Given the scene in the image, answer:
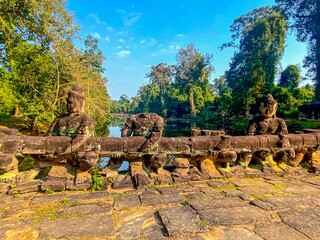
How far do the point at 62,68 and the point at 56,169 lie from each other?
10.9m

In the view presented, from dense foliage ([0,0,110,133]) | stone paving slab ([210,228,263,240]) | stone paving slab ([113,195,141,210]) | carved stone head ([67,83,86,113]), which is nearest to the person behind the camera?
stone paving slab ([210,228,263,240])

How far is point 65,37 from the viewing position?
10281 millimetres

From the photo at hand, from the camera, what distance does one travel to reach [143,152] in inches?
119

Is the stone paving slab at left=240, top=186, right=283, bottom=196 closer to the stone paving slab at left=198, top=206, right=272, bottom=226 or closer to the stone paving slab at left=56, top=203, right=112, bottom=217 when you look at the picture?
the stone paving slab at left=198, top=206, right=272, bottom=226

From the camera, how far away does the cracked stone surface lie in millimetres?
1742

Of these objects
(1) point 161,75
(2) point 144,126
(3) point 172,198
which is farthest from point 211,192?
(1) point 161,75

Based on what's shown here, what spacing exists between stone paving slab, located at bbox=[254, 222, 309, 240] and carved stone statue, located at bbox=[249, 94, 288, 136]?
2.39 m

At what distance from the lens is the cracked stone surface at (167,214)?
5.72 ft

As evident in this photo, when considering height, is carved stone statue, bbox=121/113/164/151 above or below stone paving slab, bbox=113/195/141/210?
above

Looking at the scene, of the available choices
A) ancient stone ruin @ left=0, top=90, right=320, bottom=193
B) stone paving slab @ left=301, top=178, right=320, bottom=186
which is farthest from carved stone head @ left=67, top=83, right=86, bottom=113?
stone paving slab @ left=301, top=178, right=320, bottom=186

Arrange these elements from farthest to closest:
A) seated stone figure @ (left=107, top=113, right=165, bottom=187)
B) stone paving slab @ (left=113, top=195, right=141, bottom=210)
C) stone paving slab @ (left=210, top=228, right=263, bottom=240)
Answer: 1. seated stone figure @ (left=107, top=113, right=165, bottom=187)
2. stone paving slab @ (left=113, top=195, right=141, bottom=210)
3. stone paving slab @ (left=210, top=228, right=263, bottom=240)

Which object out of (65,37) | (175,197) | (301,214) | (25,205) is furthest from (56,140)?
(65,37)

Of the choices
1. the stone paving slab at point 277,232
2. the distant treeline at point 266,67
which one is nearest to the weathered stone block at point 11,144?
the stone paving slab at point 277,232

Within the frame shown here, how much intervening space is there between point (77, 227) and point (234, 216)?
5.93ft
